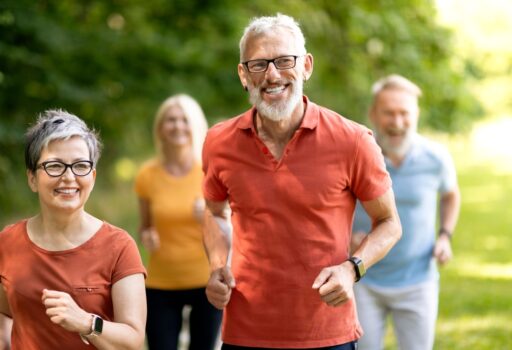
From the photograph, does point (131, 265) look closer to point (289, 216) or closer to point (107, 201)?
point (289, 216)

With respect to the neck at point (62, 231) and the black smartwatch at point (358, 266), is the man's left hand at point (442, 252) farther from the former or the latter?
the neck at point (62, 231)

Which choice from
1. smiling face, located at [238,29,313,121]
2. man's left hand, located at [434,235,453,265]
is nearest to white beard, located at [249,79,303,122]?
smiling face, located at [238,29,313,121]

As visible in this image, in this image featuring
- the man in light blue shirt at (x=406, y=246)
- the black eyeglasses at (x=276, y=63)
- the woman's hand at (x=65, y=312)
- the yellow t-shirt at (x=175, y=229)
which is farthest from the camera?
the yellow t-shirt at (x=175, y=229)

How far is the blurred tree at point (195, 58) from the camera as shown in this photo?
1186 cm

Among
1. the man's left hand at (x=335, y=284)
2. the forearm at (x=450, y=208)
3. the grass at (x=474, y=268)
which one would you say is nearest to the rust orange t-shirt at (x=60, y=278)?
the man's left hand at (x=335, y=284)

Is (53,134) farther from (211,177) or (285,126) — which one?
(285,126)

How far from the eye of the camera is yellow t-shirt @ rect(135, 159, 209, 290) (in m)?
6.57

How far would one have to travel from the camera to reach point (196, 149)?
6988mm

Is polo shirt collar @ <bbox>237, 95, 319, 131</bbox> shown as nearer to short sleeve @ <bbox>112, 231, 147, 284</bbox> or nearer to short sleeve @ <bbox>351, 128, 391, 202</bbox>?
short sleeve @ <bbox>351, 128, 391, 202</bbox>

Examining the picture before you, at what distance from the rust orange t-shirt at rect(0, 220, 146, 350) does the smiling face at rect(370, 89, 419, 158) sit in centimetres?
259

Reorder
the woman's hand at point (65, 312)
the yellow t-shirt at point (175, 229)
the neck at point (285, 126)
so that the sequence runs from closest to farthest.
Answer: the woman's hand at point (65, 312) < the neck at point (285, 126) < the yellow t-shirt at point (175, 229)

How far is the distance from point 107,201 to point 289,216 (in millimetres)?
15921

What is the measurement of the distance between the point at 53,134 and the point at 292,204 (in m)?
1.03

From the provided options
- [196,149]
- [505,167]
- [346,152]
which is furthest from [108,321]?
[505,167]
